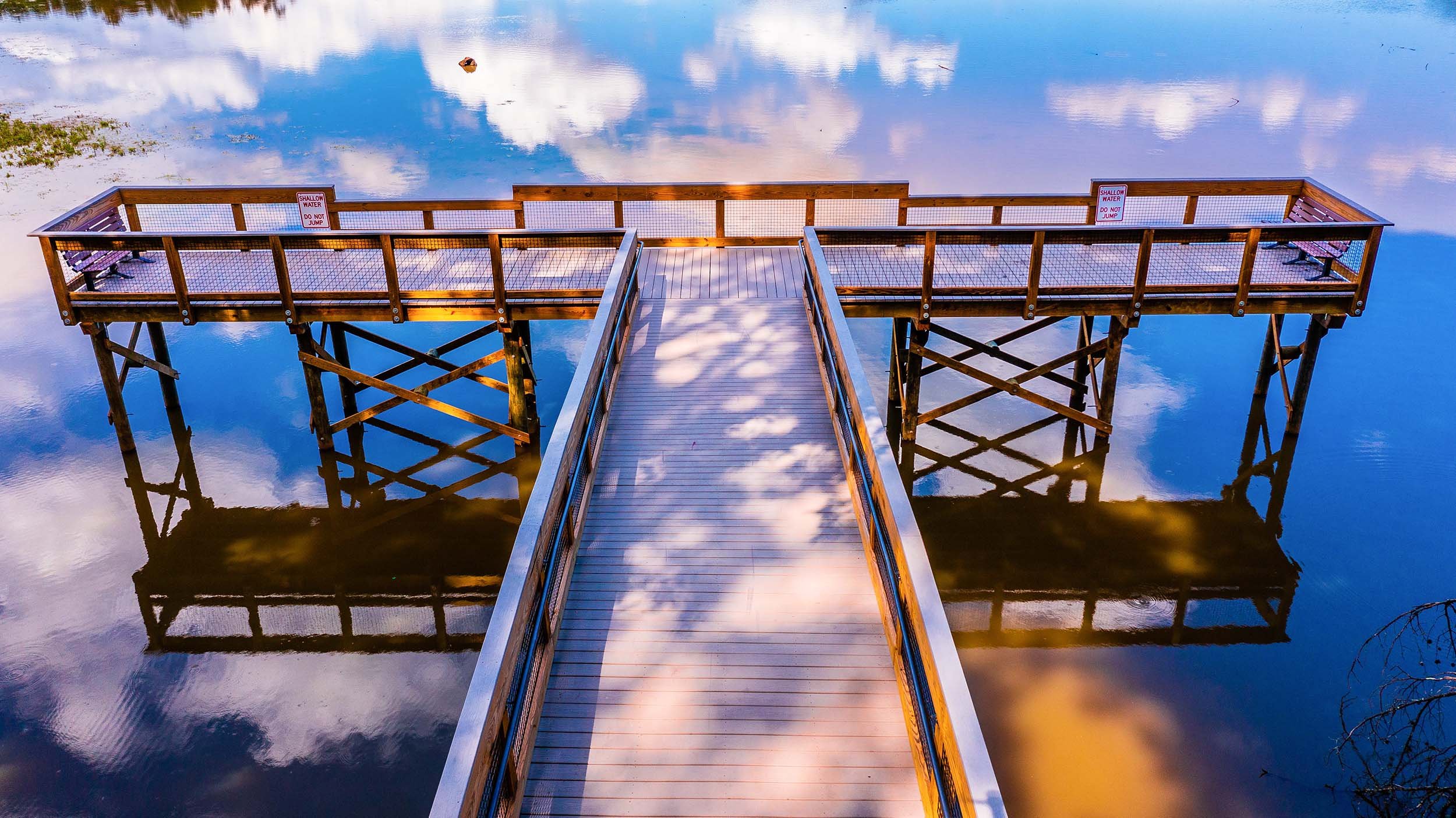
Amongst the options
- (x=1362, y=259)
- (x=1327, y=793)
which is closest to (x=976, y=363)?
(x=1362, y=259)

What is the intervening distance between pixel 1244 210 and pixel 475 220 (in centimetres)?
1697

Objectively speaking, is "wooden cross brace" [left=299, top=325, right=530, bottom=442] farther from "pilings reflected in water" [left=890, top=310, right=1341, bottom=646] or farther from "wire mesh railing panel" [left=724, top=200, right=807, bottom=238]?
"wire mesh railing panel" [left=724, top=200, right=807, bottom=238]

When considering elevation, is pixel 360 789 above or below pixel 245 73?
below

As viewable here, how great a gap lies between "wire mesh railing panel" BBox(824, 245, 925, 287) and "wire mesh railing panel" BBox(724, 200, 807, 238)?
9.76 ft

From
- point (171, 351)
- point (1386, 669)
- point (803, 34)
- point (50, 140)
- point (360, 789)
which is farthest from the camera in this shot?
point (803, 34)

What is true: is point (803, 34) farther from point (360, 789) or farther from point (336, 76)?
point (360, 789)

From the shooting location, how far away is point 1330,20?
55594mm

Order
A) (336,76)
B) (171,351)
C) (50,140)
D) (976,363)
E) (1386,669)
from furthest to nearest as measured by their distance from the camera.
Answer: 1. (336,76)
2. (50,140)
3. (171,351)
4. (976,363)
5. (1386,669)

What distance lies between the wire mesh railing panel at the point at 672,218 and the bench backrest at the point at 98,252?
8.65 metres

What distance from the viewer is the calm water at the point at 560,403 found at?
31.2 ft

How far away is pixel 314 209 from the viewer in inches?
570

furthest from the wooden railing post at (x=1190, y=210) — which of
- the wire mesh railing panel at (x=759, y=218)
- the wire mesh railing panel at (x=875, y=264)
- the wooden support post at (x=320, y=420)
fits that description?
the wooden support post at (x=320, y=420)

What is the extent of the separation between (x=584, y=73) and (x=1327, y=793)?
40.3m

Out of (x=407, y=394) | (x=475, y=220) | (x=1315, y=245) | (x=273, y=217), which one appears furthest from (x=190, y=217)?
(x=1315, y=245)
